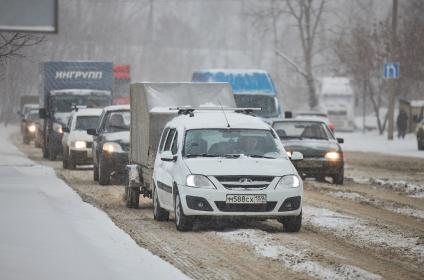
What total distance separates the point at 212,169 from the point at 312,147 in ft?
34.7

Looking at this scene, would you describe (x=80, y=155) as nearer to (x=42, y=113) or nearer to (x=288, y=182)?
(x=42, y=113)

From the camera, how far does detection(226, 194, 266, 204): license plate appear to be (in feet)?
48.2

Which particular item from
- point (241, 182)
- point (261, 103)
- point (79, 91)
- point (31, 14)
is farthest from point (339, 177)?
point (79, 91)

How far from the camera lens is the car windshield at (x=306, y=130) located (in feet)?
85.9

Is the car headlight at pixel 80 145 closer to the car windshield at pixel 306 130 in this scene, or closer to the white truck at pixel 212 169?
the car windshield at pixel 306 130

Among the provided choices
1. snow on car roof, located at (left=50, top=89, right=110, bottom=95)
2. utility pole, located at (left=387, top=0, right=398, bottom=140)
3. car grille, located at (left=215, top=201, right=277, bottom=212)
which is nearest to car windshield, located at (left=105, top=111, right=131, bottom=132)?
car grille, located at (left=215, top=201, right=277, bottom=212)

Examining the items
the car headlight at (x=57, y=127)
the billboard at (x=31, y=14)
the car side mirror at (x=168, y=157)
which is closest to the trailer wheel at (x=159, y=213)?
the car side mirror at (x=168, y=157)

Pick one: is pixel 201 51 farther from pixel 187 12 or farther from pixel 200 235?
pixel 200 235

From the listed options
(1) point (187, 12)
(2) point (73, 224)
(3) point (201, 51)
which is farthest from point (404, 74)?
(1) point (187, 12)

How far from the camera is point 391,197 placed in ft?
70.4

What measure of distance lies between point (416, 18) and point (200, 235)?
4780 cm

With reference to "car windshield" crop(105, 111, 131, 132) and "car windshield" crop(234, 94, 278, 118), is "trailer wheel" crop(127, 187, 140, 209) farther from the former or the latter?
"car windshield" crop(234, 94, 278, 118)

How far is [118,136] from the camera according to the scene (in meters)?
24.5

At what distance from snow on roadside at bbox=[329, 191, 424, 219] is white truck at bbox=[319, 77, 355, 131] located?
180ft
